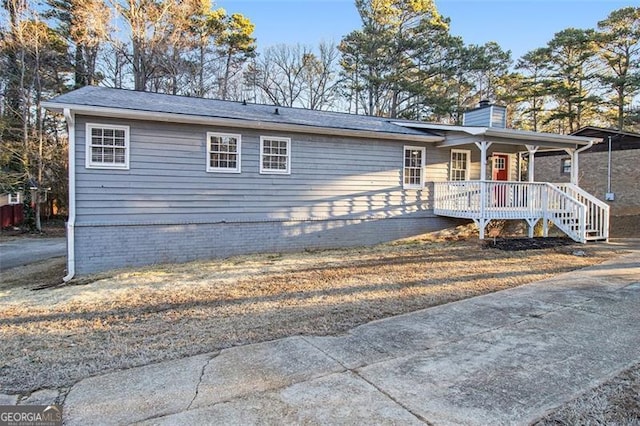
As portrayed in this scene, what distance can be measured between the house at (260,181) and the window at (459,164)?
0.04m

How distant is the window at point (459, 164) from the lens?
12.4 meters

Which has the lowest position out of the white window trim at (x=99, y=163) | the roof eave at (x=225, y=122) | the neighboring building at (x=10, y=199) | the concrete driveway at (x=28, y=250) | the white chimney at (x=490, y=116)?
the concrete driveway at (x=28, y=250)

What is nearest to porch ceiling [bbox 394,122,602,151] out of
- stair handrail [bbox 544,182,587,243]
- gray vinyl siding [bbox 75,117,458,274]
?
gray vinyl siding [bbox 75,117,458,274]

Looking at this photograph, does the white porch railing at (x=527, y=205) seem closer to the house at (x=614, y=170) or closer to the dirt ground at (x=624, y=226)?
the dirt ground at (x=624, y=226)

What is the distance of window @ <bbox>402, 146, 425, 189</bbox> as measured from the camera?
38.2ft

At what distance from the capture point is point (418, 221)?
39.0 feet

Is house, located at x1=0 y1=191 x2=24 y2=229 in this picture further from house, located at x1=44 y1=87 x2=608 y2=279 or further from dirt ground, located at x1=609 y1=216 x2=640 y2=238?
dirt ground, located at x1=609 y1=216 x2=640 y2=238

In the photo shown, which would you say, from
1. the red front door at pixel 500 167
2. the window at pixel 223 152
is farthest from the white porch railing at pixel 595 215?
the window at pixel 223 152

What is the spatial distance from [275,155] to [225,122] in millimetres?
1504

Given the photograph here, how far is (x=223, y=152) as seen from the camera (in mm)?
9305

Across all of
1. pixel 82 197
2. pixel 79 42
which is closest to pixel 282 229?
pixel 82 197

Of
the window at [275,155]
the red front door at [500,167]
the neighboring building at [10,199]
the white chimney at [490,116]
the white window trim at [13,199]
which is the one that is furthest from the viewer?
the white window trim at [13,199]

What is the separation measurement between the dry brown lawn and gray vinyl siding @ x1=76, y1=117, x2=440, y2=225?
1335 mm

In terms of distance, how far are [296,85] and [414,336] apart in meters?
26.3
